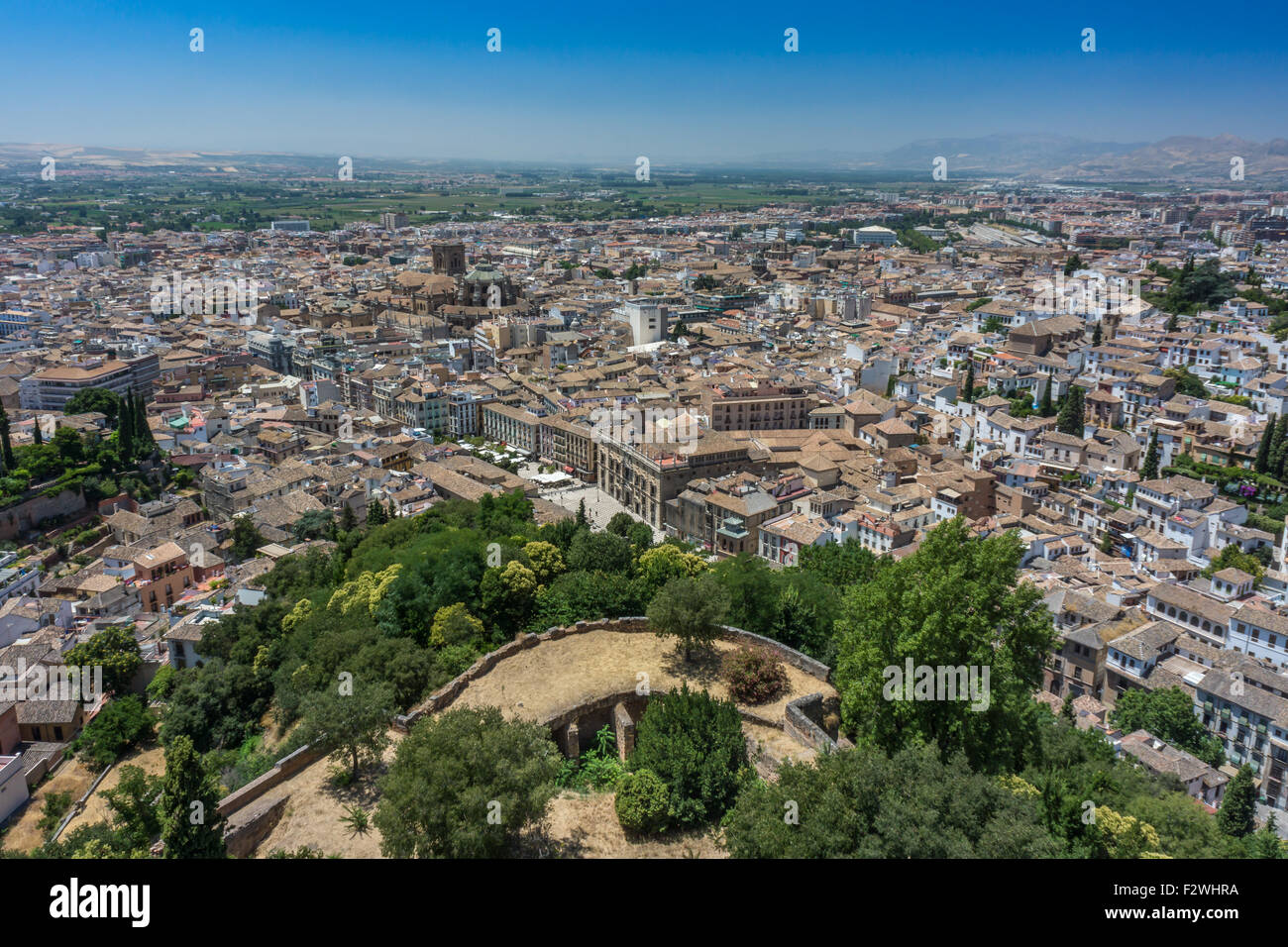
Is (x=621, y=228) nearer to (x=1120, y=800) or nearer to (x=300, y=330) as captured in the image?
(x=300, y=330)

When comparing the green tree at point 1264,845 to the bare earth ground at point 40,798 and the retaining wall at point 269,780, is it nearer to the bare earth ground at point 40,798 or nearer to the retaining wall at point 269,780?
the retaining wall at point 269,780

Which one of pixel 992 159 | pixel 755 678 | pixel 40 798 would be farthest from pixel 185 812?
pixel 992 159

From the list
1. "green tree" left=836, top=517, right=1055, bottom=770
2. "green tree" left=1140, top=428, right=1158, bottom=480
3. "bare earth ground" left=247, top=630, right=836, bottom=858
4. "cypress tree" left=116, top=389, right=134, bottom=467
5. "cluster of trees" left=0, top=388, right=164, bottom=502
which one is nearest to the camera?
"bare earth ground" left=247, top=630, right=836, bottom=858

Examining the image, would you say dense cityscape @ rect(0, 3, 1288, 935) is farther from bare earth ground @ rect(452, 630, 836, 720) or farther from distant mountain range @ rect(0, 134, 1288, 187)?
distant mountain range @ rect(0, 134, 1288, 187)

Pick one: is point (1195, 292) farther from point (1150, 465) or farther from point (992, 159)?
point (992, 159)

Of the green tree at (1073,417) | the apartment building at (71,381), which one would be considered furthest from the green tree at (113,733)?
the green tree at (1073,417)

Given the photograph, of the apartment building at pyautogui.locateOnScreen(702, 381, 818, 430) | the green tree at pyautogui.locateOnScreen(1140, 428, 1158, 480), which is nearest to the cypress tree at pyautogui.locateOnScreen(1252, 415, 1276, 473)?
the green tree at pyautogui.locateOnScreen(1140, 428, 1158, 480)
